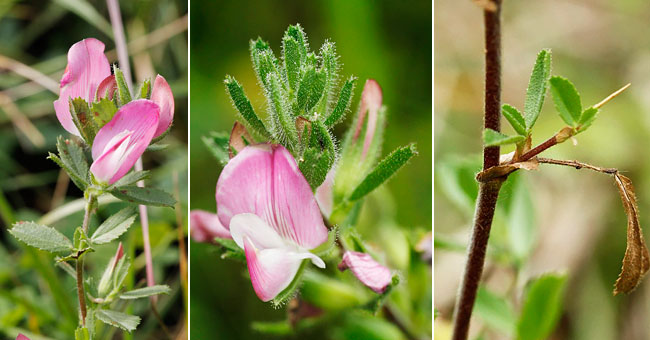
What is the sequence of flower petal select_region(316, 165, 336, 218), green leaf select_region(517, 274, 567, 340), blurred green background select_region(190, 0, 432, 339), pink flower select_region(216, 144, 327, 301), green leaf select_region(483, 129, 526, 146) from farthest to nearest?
1. blurred green background select_region(190, 0, 432, 339)
2. green leaf select_region(517, 274, 567, 340)
3. flower petal select_region(316, 165, 336, 218)
4. pink flower select_region(216, 144, 327, 301)
5. green leaf select_region(483, 129, 526, 146)

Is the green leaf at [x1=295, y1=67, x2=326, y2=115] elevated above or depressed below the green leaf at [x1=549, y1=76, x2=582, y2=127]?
above

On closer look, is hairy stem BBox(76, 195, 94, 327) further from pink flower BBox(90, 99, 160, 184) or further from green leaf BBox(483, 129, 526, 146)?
green leaf BBox(483, 129, 526, 146)

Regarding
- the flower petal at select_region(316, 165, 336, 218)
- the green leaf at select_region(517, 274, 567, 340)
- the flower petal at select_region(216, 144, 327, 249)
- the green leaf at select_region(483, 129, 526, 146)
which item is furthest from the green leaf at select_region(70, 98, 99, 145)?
the green leaf at select_region(517, 274, 567, 340)

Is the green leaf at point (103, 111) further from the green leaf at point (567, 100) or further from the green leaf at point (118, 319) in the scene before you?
the green leaf at point (567, 100)

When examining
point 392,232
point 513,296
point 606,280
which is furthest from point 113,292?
point 606,280

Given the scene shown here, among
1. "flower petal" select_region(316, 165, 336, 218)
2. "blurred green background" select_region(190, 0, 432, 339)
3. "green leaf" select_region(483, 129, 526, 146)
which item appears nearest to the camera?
"green leaf" select_region(483, 129, 526, 146)

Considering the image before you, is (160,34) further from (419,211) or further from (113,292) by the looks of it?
(113,292)

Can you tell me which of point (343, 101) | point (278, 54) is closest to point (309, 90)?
point (343, 101)
